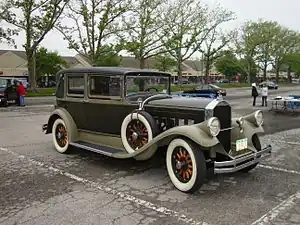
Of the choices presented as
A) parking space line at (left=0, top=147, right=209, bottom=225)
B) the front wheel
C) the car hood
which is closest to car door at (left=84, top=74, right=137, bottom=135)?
the car hood

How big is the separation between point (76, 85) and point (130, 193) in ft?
9.19

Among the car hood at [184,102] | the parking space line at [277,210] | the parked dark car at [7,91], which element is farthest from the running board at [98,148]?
the parked dark car at [7,91]

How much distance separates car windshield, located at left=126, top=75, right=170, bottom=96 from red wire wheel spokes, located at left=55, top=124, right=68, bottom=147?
1894 mm

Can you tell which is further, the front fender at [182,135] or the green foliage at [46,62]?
the green foliage at [46,62]

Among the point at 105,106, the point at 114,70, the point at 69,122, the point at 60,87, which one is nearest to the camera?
the point at 114,70

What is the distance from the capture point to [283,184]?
14.3 feet

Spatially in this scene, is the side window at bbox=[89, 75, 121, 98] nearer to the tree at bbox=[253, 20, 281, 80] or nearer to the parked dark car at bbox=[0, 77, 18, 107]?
the parked dark car at bbox=[0, 77, 18, 107]

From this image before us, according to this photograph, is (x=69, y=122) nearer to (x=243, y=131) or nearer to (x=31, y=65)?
(x=243, y=131)

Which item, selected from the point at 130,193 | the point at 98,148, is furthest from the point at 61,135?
the point at 130,193

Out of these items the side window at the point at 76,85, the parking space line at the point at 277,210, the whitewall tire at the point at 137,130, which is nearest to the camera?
the parking space line at the point at 277,210

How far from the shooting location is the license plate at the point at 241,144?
175 inches

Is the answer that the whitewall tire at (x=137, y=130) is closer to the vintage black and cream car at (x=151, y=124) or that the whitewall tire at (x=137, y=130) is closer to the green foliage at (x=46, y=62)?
the vintage black and cream car at (x=151, y=124)

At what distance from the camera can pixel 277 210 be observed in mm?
3484

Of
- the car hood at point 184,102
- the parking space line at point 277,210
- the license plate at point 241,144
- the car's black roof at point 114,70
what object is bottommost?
the parking space line at point 277,210
